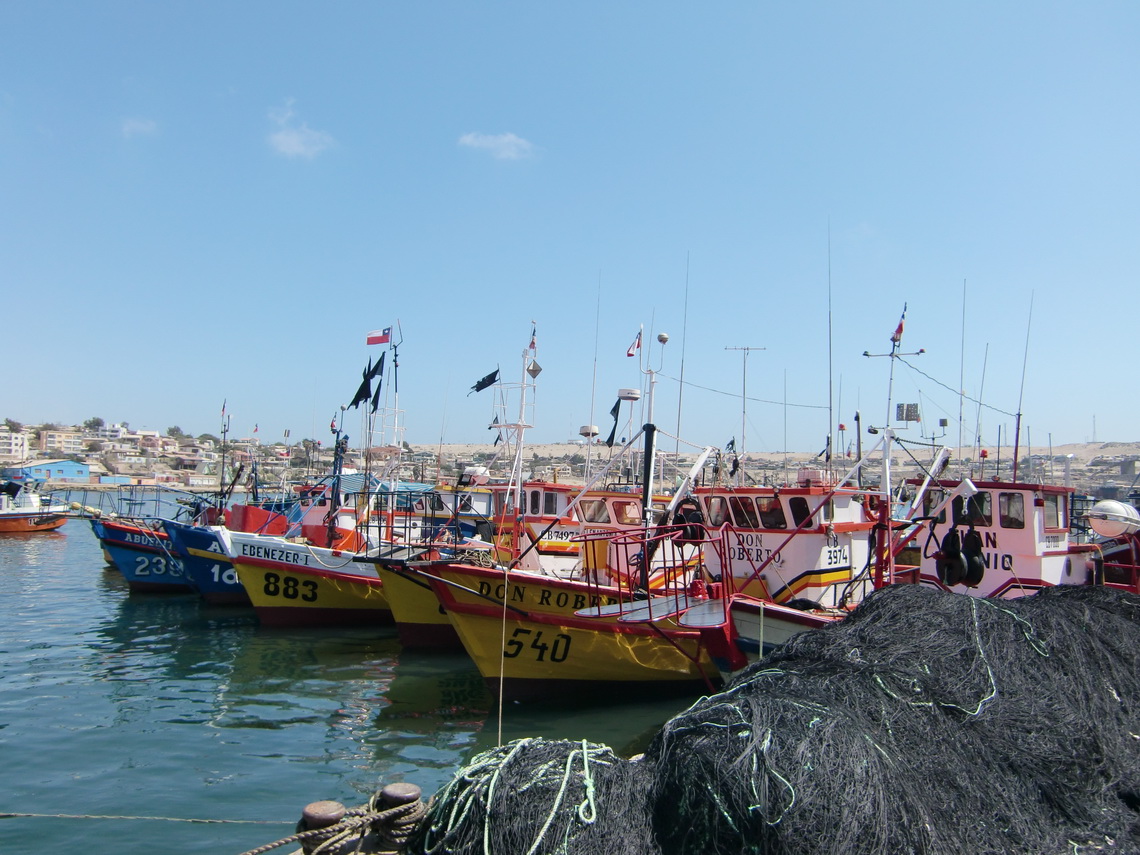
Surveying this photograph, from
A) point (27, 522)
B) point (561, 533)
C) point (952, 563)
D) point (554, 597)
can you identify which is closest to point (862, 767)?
point (952, 563)

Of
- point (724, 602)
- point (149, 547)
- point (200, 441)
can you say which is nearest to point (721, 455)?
point (724, 602)

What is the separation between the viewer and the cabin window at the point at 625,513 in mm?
16594

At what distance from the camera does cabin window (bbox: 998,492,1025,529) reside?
13.0 m

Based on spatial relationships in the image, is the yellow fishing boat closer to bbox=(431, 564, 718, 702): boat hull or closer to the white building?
bbox=(431, 564, 718, 702): boat hull

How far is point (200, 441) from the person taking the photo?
173 metres

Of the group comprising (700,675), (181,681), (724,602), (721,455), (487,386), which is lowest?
(181,681)

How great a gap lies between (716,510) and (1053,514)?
537cm

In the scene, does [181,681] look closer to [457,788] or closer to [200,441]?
[457,788]

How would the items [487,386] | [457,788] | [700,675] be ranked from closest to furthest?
[457,788], [700,675], [487,386]

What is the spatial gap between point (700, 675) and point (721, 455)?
4.39 m

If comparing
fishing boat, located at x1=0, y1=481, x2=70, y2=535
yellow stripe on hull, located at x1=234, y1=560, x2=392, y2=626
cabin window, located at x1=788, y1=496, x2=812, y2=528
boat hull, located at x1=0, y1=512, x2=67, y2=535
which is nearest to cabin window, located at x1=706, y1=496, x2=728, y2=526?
cabin window, located at x1=788, y1=496, x2=812, y2=528

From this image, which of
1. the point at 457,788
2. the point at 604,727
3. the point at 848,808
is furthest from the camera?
the point at 604,727

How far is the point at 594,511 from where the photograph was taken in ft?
55.0

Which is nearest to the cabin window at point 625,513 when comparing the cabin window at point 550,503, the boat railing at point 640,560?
the boat railing at point 640,560
